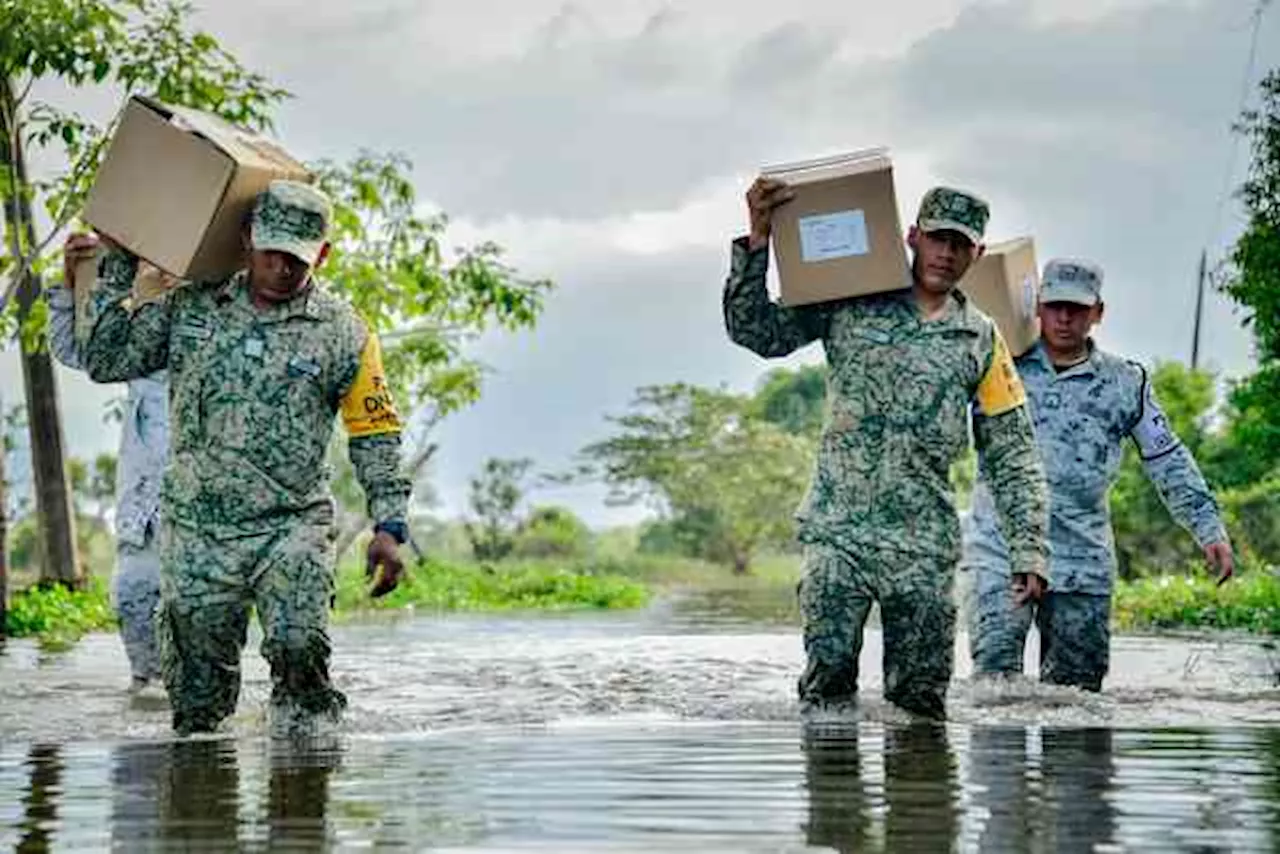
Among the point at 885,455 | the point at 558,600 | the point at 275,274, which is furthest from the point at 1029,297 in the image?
the point at 558,600

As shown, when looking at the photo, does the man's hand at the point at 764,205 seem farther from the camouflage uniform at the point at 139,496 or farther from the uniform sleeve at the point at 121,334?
the camouflage uniform at the point at 139,496

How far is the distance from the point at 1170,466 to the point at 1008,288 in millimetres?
1163

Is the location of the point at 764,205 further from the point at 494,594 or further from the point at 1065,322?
the point at 494,594

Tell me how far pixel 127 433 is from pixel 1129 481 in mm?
26341

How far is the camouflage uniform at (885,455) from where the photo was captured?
894 centimetres

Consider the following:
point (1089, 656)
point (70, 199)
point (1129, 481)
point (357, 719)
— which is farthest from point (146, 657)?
point (1129, 481)

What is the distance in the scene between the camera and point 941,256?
9.09 meters

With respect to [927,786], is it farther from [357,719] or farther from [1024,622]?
[1024,622]

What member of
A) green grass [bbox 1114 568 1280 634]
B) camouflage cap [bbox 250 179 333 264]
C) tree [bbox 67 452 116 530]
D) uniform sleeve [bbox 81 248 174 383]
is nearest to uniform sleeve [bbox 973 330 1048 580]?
camouflage cap [bbox 250 179 333 264]

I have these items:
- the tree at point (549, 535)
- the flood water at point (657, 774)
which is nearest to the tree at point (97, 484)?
the tree at point (549, 535)

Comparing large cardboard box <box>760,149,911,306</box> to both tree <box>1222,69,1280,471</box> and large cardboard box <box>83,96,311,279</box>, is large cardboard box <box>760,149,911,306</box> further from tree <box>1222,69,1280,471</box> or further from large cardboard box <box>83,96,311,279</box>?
tree <box>1222,69,1280,471</box>

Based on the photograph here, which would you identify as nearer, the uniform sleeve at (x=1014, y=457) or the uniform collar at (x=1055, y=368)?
the uniform sleeve at (x=1014, y=457)

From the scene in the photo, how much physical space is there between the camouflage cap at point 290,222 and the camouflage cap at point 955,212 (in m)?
1.97

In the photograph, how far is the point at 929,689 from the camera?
9234mm
